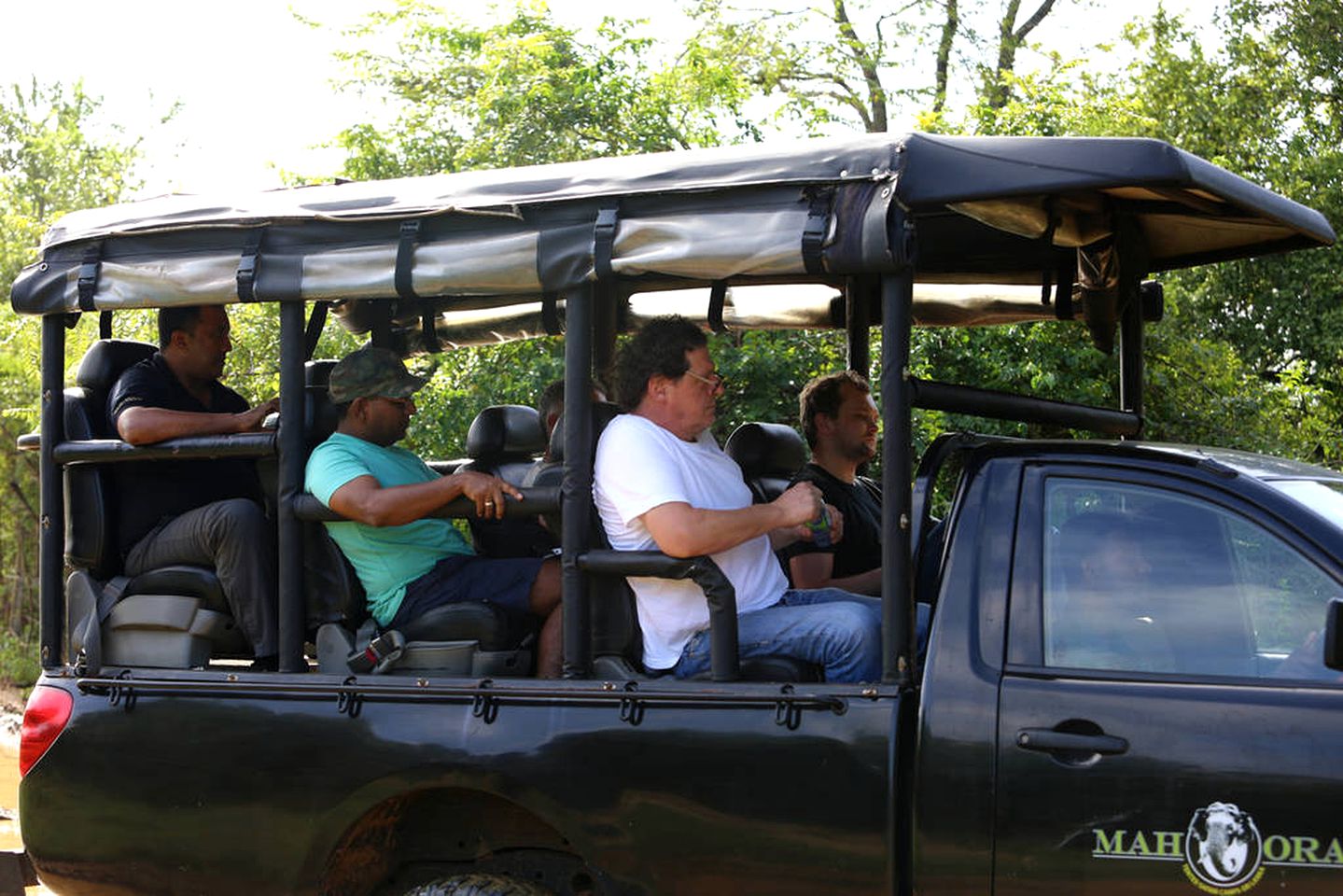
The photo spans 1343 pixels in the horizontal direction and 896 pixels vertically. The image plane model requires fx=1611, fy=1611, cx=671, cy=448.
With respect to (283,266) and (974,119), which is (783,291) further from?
(974,119)

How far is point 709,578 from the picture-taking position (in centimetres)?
411

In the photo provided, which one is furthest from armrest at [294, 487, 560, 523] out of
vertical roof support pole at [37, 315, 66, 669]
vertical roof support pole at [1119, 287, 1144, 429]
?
vertical roof support pole at [1119, 287, 1144, 429]

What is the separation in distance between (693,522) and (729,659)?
36 centimetres

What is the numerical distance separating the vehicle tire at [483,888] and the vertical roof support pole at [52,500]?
1461 mm

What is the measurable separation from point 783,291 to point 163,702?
287 centimetres

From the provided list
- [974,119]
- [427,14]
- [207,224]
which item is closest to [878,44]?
[427,14]

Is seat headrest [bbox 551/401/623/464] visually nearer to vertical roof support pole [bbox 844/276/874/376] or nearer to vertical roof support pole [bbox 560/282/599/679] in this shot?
vertical roof support pole [bbox 560/282/599/679]

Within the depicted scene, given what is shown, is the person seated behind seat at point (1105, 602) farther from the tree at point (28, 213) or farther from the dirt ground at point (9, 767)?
the tree at point (28, 213)

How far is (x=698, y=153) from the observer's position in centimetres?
420

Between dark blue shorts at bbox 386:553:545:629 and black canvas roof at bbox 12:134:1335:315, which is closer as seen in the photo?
black canvas roof at bbox 12:134:1335:315

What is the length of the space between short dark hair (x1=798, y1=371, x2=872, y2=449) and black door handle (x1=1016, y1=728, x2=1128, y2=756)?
6.73ft

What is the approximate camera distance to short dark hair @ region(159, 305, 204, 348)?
5.33m

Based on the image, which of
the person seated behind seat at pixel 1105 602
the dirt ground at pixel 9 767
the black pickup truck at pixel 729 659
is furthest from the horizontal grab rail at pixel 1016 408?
the dirt ground at pixel 9 767

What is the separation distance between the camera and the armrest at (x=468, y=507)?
4359 millimetres
